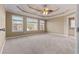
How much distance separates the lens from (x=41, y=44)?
3160 mm

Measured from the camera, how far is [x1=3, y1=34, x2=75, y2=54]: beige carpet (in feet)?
8.40

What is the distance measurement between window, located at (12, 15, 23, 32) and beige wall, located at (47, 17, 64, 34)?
727 mm

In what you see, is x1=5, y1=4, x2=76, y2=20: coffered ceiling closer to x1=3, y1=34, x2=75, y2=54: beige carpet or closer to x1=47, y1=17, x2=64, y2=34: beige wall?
x1=47, y1=17, x2=64, y2=34: beige wall

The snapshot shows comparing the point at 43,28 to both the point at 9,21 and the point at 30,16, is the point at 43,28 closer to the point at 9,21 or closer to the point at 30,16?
the point at 30,16

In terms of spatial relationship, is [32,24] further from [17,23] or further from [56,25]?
[56,25]

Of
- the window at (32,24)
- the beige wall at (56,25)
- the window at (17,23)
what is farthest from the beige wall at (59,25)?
the window at (17,23)

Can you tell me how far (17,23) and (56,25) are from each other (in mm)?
1028

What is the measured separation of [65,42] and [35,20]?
37.0 inches

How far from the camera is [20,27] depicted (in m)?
2.38

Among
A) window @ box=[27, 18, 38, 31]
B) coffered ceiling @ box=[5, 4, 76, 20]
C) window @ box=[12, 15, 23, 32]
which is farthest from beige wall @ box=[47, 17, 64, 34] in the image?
window @ box=[12, 15, 23, 32]

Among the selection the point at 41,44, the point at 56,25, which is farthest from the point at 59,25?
the point at 41,44
